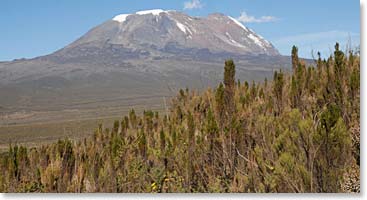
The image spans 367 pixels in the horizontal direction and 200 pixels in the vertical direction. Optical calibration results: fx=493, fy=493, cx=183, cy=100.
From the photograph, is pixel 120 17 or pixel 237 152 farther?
pixel 120 17

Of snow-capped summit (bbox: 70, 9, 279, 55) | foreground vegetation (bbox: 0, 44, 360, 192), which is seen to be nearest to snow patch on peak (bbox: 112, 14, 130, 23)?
snow-capped summit (bbox: 70, 9, 279, 55)

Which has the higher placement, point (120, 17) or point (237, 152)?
point (120, 17)

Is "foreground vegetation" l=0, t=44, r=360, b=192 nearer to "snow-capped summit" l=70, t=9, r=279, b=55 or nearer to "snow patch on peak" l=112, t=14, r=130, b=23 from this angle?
"snow-capped summit" l=70, t=9, r=279, b=55

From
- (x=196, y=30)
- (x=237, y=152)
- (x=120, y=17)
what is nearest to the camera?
(x=237, y=152)

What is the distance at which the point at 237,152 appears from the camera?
3338mm

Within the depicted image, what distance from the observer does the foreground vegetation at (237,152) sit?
2.86 meters

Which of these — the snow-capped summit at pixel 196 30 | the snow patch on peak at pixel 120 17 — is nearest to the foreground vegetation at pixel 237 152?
the snow-capped summit at pixel 196 30

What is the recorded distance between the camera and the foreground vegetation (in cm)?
286

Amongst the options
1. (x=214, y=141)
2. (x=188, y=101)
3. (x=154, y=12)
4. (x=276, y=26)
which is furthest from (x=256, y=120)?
(x=188, y=101)

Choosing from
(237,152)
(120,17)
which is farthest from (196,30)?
(237,152)

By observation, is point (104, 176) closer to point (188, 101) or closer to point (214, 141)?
point (214, 141)

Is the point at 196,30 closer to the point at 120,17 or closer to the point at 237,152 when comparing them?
the point at 120,17

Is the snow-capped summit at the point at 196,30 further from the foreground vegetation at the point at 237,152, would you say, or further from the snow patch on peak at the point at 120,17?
the foreground vegetation at the point at 237,152

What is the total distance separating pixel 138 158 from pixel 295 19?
1.52 metres
